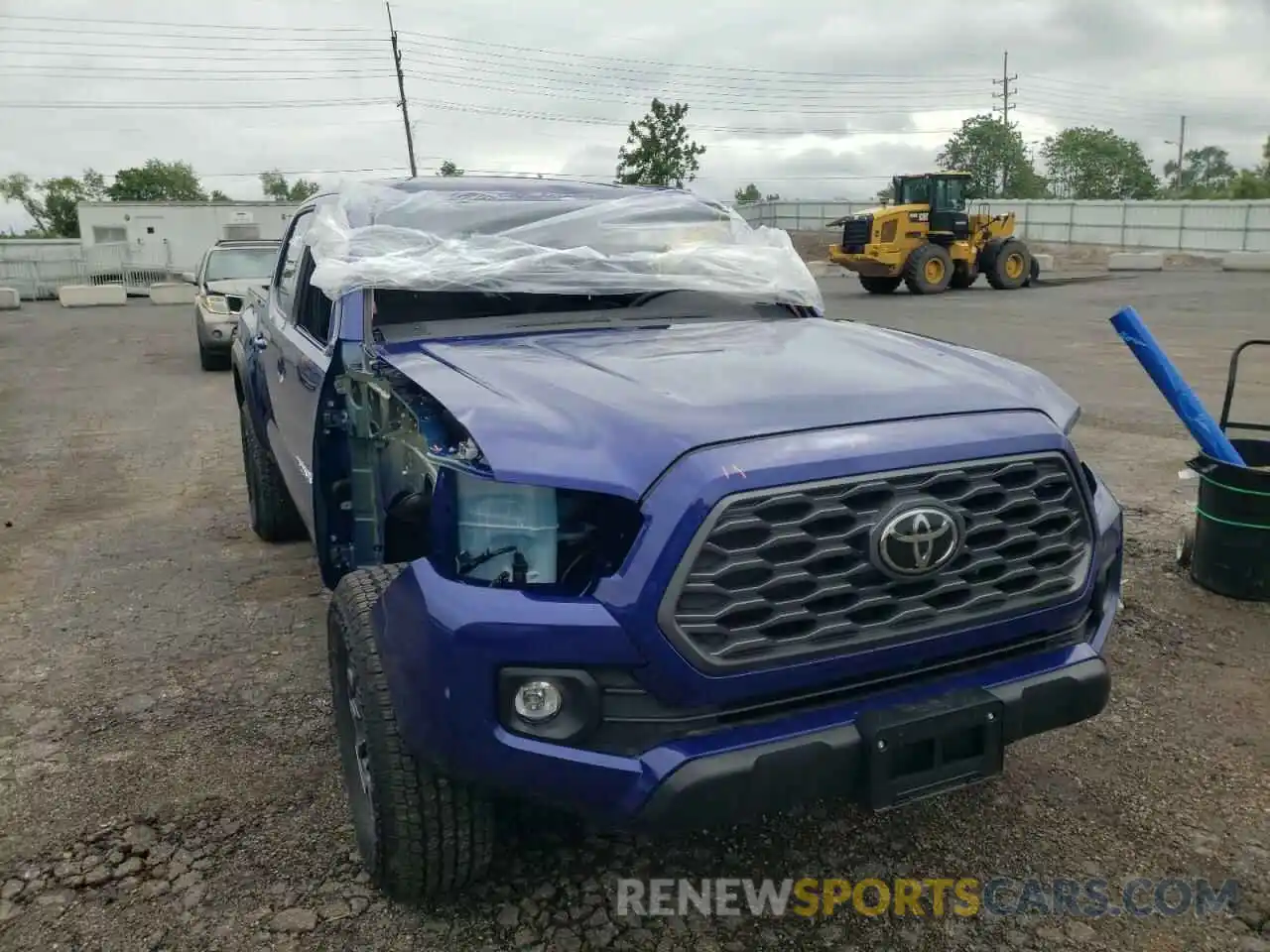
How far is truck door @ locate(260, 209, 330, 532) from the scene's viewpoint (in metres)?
3.59

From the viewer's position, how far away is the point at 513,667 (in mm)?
2049

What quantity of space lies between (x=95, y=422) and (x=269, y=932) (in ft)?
27.0

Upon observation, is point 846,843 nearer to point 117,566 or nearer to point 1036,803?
point 1036,803

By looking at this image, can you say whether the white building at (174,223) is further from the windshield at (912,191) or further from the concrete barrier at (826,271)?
the windshield at (912,191)

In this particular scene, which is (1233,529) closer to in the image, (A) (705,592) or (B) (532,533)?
(A) (705,592)

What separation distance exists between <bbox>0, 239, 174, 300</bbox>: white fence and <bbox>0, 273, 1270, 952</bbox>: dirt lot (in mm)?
30843

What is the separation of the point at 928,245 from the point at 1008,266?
8.32 ft

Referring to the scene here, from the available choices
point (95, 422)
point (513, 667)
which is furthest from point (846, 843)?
point (95, 422)

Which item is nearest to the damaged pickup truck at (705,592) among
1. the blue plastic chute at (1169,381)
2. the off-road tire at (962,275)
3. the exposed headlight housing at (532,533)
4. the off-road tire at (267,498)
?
the exposed headlight housing at (532,533)

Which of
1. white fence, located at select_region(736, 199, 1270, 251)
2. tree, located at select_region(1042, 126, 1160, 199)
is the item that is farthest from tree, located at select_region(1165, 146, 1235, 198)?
white fence, located at select_region(736, 199, 1270, 251)

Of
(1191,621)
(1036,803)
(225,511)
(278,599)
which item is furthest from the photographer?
(225,511)

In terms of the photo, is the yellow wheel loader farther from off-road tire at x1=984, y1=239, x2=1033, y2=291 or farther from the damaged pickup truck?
the damaged pickup truck

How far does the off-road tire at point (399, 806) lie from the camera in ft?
7.50

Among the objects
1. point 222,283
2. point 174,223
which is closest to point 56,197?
point 174,223
